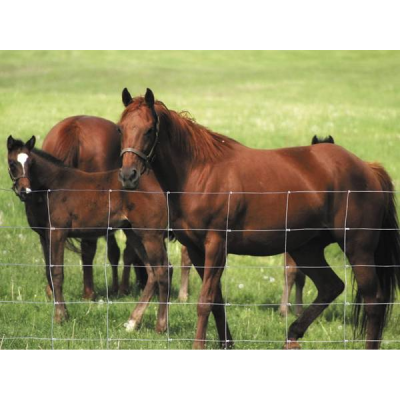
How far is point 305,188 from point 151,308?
9.11ft

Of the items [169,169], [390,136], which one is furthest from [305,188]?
[390,136]

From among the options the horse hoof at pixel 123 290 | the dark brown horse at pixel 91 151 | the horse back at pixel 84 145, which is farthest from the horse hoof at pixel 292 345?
the horse back at pixel 84 145

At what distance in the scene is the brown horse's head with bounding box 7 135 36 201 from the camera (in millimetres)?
9445

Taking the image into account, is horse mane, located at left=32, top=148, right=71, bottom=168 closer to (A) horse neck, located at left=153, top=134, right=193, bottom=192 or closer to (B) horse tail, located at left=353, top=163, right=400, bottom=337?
(A) horse neck, located at left=153, top=134, right=193, bottom=192

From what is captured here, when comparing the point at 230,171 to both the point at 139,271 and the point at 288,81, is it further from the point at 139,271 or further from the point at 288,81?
the point at 288,81

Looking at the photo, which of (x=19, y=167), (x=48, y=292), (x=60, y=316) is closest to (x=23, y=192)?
(x=19, y=167)

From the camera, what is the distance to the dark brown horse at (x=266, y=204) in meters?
7.88

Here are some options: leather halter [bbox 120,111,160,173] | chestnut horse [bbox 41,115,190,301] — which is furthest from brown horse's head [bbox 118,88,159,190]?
chestnut horse [bbox 41,115,190,301]

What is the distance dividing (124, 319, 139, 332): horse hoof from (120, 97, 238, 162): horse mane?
7.02 feet

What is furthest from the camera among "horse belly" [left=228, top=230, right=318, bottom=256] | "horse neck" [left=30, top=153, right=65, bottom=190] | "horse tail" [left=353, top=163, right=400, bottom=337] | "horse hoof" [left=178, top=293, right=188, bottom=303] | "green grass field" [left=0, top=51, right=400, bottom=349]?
"horse hoof" [left=178, top=293, right=188, bottom=303]

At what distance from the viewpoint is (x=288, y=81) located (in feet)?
78.7

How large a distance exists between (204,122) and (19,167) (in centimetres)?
1018

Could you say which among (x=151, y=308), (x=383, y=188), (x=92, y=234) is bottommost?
(x=151, y=308)

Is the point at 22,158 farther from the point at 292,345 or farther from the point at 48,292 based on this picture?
the point at 292,345
